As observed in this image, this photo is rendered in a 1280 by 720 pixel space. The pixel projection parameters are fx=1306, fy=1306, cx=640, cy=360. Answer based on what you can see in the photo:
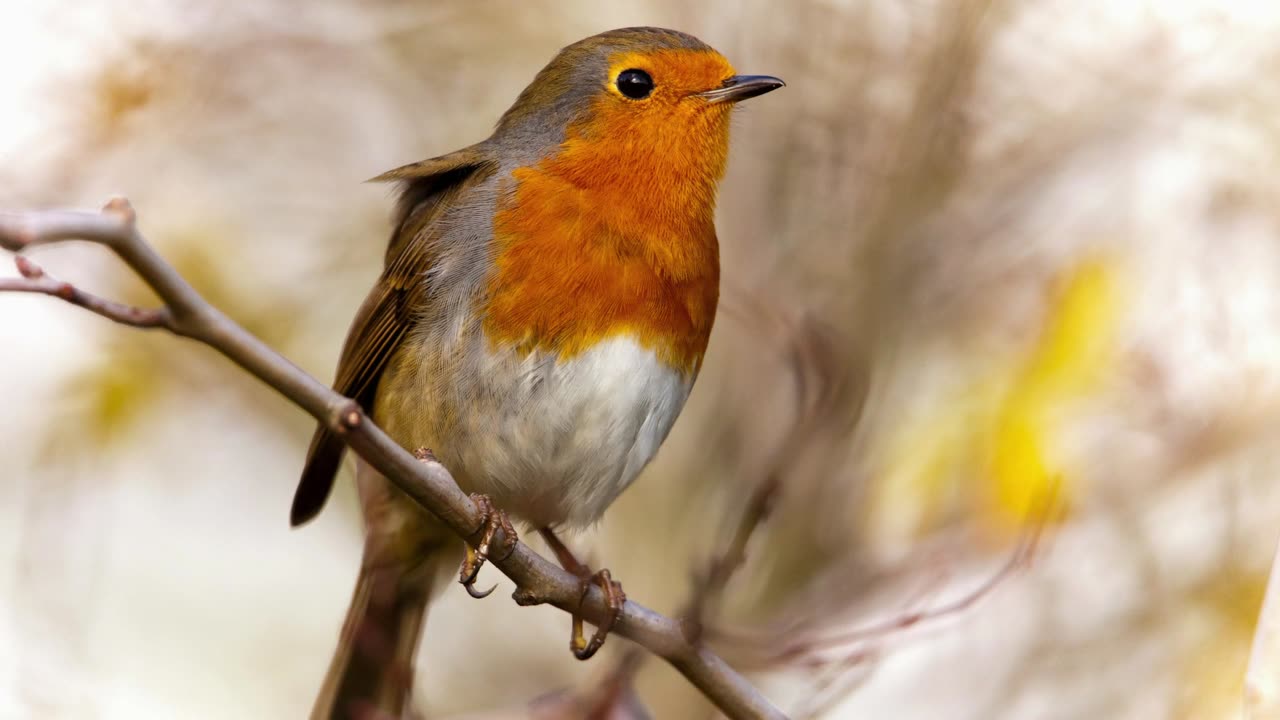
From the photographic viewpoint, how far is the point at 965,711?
396 cm

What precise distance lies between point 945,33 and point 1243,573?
2042 mm

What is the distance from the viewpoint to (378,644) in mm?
3846

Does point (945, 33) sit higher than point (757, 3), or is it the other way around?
point (757, 3)

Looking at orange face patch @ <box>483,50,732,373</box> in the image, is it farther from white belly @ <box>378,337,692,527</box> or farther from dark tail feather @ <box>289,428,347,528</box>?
dark tail feather @ <box>289,428,347,528</box>

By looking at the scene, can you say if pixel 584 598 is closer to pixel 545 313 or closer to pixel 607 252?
pixel 545 313

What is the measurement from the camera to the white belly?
3225 mm

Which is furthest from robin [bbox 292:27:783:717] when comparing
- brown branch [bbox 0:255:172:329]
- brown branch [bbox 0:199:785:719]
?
brown branch [bbox 0:255:172:329]

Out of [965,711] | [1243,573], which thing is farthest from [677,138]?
[1243,573]

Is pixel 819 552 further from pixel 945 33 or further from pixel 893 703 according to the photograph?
pixel 945 33

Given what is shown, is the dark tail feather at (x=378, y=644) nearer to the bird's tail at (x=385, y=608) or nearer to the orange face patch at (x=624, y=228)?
the bird's tail at (x=385, y=608)

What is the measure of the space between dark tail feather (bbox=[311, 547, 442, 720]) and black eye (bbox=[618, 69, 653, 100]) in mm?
1479

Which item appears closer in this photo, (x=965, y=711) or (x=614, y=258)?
(x=614, y=258)

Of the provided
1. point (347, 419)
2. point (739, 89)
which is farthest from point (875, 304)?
point (347, 419)

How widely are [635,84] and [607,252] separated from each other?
62 centimetres
